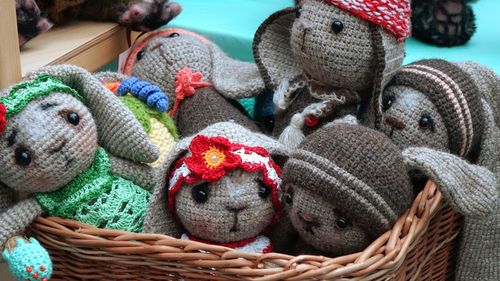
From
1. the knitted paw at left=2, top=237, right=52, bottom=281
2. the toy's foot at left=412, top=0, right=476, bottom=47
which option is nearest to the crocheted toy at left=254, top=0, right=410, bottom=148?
the knitted paw at left=2, top=237, right=52, bottom=281

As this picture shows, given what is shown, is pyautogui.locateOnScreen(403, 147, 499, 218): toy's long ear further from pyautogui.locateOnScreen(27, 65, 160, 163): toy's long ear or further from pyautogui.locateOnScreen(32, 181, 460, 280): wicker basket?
pyautogui.locateOnScreen(27, 65, 160, 163): toy's long ear

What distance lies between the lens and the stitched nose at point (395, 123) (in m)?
0.79

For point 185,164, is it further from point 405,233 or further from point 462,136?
point 462,136

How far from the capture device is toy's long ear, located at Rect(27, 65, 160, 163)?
75 cm

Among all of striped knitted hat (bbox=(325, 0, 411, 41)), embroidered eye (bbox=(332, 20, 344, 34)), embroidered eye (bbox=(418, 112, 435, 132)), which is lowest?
embroidered eye (bbox=(418, 112, 435, 132))

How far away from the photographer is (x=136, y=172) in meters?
0.77

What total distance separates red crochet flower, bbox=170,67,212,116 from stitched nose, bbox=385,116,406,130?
278mm

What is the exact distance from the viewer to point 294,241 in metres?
0.75

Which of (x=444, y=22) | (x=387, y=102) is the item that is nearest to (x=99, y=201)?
(x=387, y=102)

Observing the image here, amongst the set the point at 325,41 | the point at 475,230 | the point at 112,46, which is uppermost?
the point at 325,41

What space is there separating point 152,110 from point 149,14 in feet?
0.79

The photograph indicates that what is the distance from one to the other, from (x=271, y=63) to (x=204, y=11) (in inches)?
20.3

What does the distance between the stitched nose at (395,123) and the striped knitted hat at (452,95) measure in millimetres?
47

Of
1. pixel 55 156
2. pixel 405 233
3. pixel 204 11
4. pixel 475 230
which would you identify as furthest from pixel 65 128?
pixel 204 11
